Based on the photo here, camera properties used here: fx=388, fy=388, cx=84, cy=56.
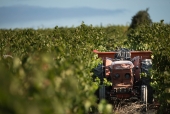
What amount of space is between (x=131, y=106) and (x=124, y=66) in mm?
992

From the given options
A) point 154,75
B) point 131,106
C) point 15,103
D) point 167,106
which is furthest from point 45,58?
point 131,106

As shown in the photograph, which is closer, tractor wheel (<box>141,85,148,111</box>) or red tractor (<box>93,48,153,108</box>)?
tractor wheel (<box>141,85,148,111</box>)

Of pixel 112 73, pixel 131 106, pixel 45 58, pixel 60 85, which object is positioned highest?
pixel 45 58

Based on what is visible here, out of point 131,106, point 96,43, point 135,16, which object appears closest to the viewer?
point 131,106

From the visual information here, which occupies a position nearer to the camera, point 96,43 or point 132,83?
point 132,83

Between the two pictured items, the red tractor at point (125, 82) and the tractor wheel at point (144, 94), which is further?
the red tractor at point (125, 82)

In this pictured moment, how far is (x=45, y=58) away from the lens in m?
3.20

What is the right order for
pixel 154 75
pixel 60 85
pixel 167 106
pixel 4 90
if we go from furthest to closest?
1. pixel 154 75
2. pixel 167 106
3. pixel 60 85
4. pixel 4 90

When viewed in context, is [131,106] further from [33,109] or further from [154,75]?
[33,109]

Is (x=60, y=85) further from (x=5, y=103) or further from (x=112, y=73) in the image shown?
(x=112, y=73)

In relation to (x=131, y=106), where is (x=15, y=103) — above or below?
above

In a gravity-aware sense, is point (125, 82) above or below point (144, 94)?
above

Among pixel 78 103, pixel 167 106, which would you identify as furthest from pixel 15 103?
pixel 167 106

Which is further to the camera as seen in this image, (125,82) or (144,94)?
(125,82)
